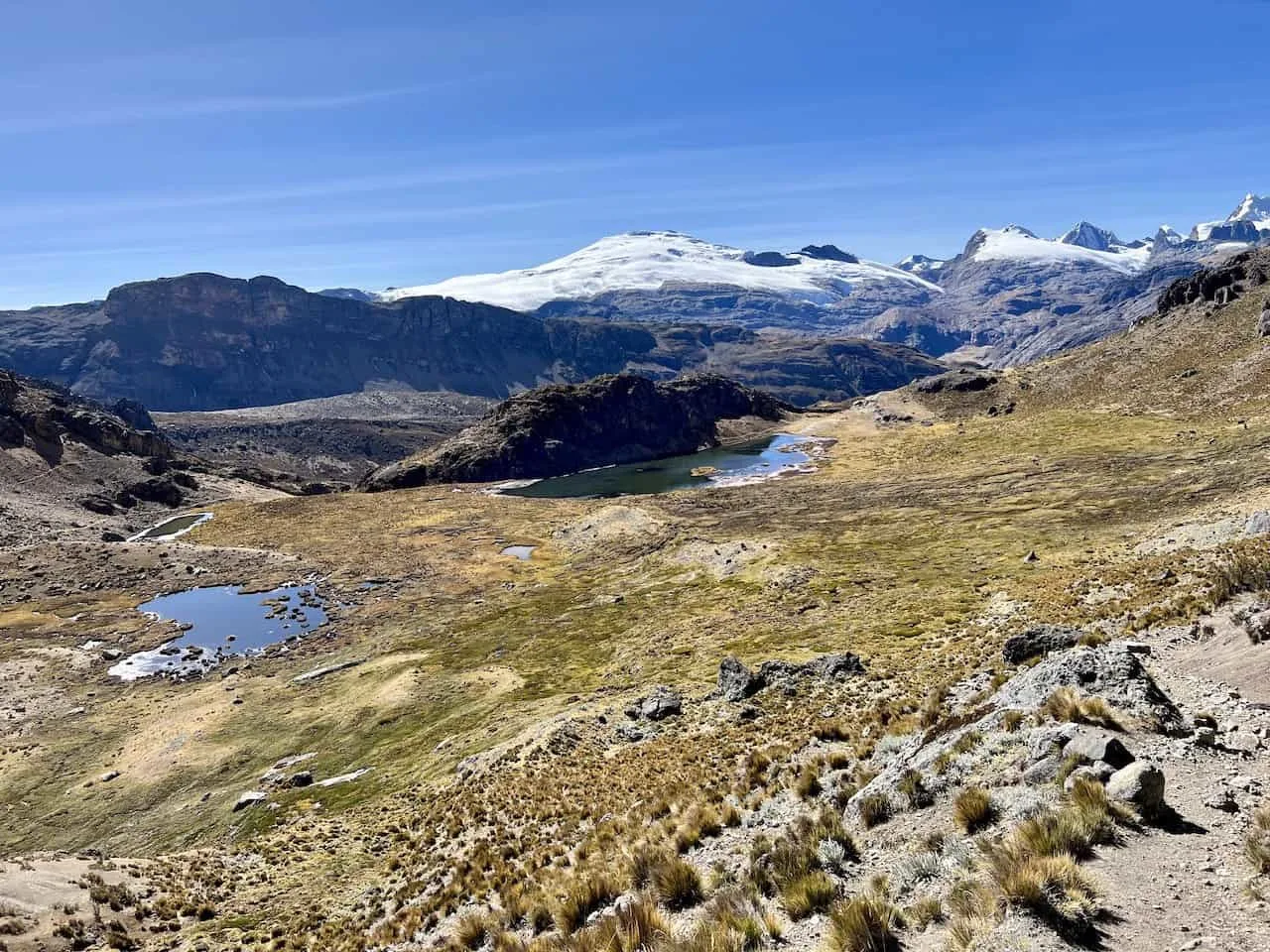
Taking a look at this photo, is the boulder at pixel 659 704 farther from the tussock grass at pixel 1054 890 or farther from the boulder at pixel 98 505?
the boulder at pixel 98 505

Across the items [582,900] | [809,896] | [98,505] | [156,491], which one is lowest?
[98,505]

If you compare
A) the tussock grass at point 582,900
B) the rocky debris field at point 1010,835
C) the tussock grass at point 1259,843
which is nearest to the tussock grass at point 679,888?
the rocky debris field at point 1010,835

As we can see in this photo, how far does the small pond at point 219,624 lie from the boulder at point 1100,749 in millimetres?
74392

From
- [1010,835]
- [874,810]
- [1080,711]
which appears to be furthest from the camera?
[1080,711]

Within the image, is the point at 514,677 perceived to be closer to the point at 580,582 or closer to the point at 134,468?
the point at 580,582

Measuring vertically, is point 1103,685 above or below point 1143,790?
below

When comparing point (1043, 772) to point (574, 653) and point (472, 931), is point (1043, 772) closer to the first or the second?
point (472, 931)

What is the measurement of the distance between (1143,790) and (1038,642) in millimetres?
16891

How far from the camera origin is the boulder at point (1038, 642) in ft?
85.7

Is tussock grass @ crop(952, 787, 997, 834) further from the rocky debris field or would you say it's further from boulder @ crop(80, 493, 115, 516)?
boulder @ crop(80, 493, 115, 516)

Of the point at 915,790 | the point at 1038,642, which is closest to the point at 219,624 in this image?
the point at 1038,642

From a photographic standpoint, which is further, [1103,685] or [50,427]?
[50,427]

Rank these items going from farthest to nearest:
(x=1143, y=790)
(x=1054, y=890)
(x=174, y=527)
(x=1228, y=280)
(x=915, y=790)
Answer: (x=1228, y=280) → (x=174, y=527) → (x=915, y=790) → (x=1143, y=790) → (x=1054, y=890)

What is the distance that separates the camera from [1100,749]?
13023mm
